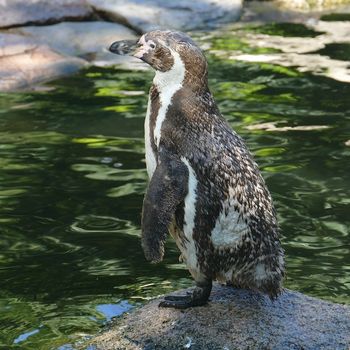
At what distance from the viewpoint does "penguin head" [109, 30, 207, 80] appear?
4.44 m

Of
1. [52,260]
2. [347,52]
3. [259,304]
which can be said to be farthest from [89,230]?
[347,52]

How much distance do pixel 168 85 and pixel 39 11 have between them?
8.02 meters

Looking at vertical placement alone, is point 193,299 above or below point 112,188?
above

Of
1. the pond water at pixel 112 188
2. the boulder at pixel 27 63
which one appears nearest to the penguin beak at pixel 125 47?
the pond water at pixel 112 188

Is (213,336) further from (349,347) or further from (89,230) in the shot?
(89,230)

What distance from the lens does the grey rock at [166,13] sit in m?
12.5

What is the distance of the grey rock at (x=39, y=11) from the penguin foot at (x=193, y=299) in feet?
25.4

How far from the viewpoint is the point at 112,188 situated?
24.9ft

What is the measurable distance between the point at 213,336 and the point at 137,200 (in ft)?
9.88

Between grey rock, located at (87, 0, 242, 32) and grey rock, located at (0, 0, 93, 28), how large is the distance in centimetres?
28

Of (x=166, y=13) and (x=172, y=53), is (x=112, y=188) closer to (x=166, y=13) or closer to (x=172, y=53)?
(x=172, y=53)

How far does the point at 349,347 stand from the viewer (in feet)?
14.6

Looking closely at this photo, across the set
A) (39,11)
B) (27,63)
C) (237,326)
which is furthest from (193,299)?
(39,11)

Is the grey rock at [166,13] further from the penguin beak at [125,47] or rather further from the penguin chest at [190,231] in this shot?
the penguin chest at [190,231]
